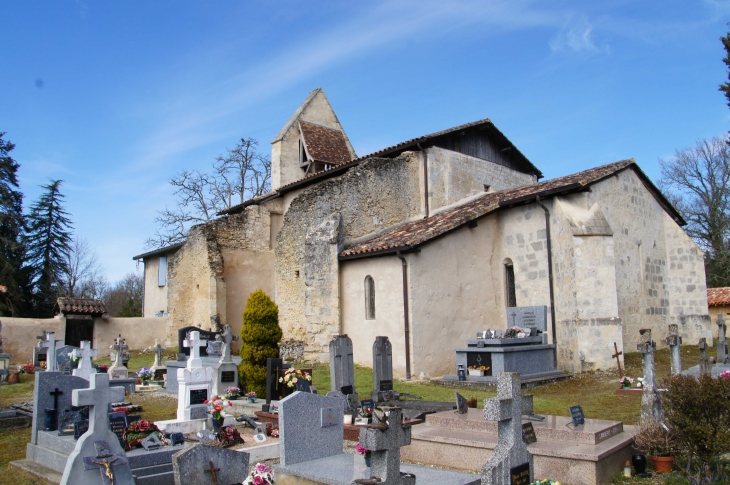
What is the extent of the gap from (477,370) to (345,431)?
20.6 ft

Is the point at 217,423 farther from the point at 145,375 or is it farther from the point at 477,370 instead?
the point at 145,375

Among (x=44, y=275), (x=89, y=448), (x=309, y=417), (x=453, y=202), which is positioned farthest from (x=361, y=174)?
(x=44, y=275)

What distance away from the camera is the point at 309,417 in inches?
283

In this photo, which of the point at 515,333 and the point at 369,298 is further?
the point at 369,298

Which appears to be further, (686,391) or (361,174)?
(361,174)

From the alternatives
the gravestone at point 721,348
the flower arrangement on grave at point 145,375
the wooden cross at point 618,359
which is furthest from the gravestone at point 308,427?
the gravestone at point 721,348

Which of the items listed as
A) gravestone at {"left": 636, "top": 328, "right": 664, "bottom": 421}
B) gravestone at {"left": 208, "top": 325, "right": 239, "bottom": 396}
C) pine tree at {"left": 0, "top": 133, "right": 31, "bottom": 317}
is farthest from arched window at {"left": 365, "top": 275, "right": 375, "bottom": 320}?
pine tree at {"left": 0, "top": 133, "right": 31, "bottom": 317}

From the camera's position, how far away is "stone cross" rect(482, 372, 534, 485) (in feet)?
16.9

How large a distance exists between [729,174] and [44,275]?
41966 millimetres

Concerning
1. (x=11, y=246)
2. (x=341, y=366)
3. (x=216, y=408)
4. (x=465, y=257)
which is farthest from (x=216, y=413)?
(x=11, y=246)

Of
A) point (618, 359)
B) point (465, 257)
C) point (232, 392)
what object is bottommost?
point (232, 392)

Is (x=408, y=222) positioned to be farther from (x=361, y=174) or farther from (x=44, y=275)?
(x=44, y=275)

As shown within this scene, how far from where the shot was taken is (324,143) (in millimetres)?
29656

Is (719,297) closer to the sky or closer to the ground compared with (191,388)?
closer to the sky
